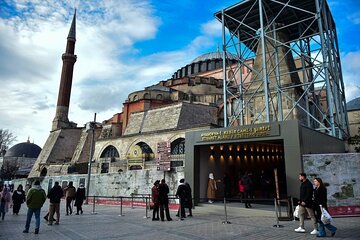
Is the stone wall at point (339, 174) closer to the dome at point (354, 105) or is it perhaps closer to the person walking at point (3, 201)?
the person walking at point (3, 201)

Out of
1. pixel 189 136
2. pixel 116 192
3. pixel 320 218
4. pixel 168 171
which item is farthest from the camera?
pixel 116 192

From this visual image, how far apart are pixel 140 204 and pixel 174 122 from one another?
15.8m

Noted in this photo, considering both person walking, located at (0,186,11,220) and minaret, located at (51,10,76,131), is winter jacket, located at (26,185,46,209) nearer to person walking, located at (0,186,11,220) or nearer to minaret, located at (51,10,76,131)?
person walking, located at (0,186,11,220)

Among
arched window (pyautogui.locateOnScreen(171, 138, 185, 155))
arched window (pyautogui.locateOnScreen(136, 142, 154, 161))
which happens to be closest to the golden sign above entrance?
arched window (pyautogui.locateOnScreen(171, 138, 185, 155))

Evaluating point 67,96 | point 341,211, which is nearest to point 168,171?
point 341,211

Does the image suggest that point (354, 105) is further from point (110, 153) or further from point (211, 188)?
point (110, 153)

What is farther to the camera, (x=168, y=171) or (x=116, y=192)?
(x=116, y=192)

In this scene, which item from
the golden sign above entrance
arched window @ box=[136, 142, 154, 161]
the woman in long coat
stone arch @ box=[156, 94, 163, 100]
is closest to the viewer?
the golden sign above entrance

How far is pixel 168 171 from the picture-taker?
1471cm

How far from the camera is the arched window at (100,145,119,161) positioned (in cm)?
3216

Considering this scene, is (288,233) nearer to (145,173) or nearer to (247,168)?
(247,168)

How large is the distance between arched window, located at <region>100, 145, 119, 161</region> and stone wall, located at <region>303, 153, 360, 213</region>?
83.8 feet

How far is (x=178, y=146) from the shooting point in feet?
85.6

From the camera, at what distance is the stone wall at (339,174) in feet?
29.6
